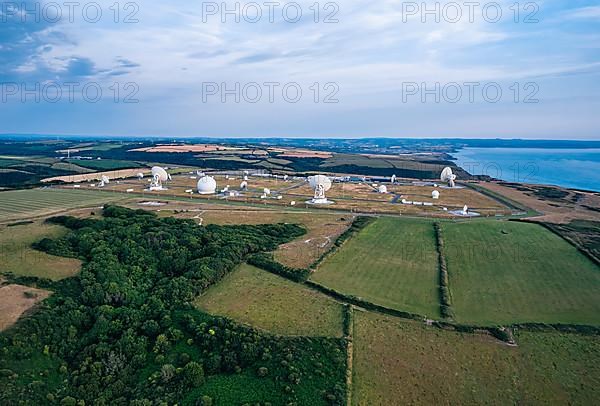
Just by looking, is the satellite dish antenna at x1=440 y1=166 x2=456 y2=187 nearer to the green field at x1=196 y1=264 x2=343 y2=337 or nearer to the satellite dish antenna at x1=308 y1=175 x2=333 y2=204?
the satellite dish antenna at x1=308 y1=175 x2=333 y2=204

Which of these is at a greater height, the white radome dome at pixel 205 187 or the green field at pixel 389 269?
the white radome dome at pixel 205 187

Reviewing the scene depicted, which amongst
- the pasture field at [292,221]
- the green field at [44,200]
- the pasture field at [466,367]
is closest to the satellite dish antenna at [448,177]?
the pasture field at [292,221]

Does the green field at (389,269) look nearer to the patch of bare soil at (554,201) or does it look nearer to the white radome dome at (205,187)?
the patch of bare soil at (554,201)

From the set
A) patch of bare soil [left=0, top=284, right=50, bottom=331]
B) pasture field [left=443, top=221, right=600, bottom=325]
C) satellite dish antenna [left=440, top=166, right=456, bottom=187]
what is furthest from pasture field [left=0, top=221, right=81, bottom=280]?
satellite dish antenna [left=440, top=166, right=456, bottom=187]

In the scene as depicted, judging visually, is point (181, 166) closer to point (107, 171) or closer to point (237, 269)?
point (107, 171)

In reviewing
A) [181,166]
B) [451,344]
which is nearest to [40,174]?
[181,166]

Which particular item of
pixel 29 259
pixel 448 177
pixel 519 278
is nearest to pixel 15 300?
pixel 29 259
